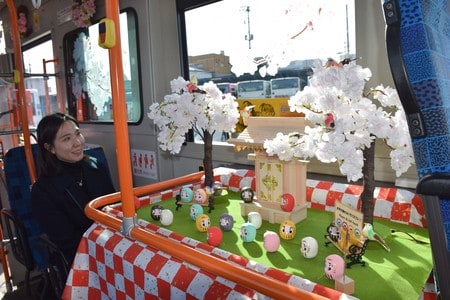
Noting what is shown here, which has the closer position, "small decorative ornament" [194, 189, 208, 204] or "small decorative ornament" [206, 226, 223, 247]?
"small decorative ornament" [206, 226, 223, 247]

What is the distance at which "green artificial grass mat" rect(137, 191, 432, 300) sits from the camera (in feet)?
2.88

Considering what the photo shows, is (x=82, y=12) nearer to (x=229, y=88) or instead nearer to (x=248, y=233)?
(x=229, y=88)

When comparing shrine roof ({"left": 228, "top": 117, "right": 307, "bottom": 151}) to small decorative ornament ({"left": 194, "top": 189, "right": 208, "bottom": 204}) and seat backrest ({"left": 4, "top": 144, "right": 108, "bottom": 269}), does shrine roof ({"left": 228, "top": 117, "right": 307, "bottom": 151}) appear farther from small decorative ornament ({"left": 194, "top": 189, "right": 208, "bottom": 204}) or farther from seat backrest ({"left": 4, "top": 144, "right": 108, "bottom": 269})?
seat backrest ({"left": 4, "top": 144, "right": 108, "bottom": 269})

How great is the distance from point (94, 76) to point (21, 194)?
189cm

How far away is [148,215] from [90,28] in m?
2.72

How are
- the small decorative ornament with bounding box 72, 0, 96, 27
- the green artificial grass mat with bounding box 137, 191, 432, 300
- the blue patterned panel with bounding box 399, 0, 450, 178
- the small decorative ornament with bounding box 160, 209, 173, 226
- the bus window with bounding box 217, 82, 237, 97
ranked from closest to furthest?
the blue patterned panel with bounding box 399, 0, 450, 178
the green artificial grass mat with bounding box 137, 191, 432, 300
the small decorative ornament with bounding box 160, 209, 173, 226
the bus window with bounding box 217, 82, 237, 97
the small decorative ornament with bounding box 72, 0, 96, 27

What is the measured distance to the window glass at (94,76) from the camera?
3.11 metres

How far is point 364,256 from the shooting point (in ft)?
3.41

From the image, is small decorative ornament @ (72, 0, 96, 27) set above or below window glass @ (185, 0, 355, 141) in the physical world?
above

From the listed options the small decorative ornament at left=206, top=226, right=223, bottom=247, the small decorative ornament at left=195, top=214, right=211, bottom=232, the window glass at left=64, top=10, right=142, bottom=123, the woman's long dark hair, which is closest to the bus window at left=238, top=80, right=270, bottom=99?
the window glass at left=64, top=10, right=142, bottom=123

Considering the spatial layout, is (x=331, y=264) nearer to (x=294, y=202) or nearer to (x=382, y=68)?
(x=294, y=202)

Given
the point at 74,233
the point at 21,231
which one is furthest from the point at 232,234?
the point at 21,231

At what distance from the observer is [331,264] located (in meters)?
0.90

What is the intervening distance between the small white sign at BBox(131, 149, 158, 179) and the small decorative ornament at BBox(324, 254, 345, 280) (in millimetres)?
2289
